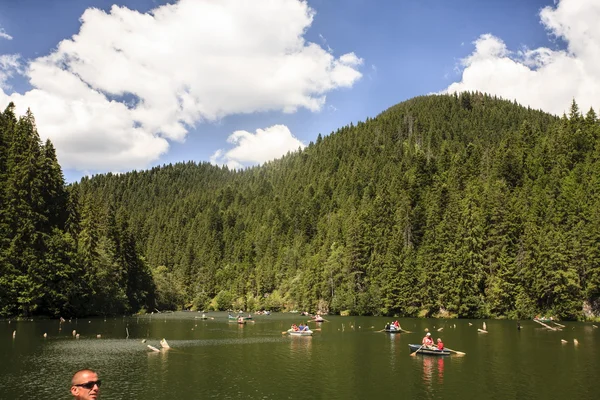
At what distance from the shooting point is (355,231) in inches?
6097

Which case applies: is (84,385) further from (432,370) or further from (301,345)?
(301,345)

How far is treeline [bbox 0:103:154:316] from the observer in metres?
96.6

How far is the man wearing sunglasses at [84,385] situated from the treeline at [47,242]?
333 feet

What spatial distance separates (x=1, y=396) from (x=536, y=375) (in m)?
45.3

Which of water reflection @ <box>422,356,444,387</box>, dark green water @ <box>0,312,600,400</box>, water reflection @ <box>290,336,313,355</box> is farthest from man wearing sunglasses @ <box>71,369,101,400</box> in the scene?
water reflection @ <box>290,336,313,355</box>

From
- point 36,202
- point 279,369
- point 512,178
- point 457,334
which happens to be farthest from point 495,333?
point 36,202

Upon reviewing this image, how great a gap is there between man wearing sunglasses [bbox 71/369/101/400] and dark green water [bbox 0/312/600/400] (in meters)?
31.6

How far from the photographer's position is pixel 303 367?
49.6 metres

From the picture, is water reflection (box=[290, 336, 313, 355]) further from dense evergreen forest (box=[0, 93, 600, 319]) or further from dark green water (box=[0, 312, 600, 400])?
dense evergreen forest (box=[0, 93, 600, 319])

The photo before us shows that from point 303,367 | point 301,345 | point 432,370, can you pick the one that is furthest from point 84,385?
point 301,345

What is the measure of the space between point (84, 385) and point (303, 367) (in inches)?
1776

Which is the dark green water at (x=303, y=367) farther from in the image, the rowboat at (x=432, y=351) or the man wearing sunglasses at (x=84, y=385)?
the man wearing sunglasses at (x=84, y=385)

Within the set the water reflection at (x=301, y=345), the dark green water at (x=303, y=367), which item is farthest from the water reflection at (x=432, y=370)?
the water reflection at (x=301, y=345)

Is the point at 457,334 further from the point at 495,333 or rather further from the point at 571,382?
the point at 571,382
